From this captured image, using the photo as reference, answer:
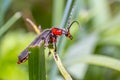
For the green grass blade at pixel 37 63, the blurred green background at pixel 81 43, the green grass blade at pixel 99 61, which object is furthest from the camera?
the blurred green background at pixel 81 43

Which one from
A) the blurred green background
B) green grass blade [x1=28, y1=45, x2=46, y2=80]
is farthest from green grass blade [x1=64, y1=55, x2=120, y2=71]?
green grass blade [x1=28, y1=45, x2=46, y2=80]

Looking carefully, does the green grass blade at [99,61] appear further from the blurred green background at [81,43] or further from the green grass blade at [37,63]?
the green grass blade at [37,63]

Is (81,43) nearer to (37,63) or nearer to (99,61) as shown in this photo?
(99,61)

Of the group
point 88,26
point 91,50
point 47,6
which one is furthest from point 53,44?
point 47,6

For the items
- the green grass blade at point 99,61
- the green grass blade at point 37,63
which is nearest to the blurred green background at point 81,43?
the green grass blade at point 99,61

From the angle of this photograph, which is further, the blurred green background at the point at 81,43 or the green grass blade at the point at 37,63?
the blurred green background at the point at 81,43

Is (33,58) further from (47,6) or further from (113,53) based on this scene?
(47,6)

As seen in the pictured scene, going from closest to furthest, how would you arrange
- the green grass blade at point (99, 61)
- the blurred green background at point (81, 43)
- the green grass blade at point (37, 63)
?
the green grass blade at point (37, 63), the green grass blade at point (99, 61), the blurred green background at point (81, 43)
